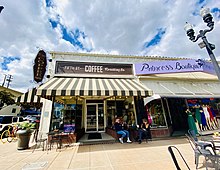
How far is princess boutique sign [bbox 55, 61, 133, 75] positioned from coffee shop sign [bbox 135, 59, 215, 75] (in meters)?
0.95

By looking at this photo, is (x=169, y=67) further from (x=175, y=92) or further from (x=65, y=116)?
(x=65, y=116)

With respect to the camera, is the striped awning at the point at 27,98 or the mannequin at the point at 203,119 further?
the mannequin at the point at 203,119

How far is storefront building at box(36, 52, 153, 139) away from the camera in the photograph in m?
8.30

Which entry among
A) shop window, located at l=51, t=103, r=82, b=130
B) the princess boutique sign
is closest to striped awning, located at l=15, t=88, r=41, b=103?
shop window, located at l=51, t=103, r=82, b=130

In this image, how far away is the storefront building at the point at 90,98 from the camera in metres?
8.30

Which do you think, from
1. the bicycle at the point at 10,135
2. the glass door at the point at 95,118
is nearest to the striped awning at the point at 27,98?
Answer: the bicycle at the point at 10,135

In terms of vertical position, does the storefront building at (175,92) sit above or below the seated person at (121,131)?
above

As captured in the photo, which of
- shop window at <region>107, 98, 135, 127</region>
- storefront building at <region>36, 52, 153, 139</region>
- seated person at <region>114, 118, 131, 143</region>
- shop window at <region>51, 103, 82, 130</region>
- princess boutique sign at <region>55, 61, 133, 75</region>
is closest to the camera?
seated person at <region>114, 118, 131, 143</region>

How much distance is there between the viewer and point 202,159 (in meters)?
4.43

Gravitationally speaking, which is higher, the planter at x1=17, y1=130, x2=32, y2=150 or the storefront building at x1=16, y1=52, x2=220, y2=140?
the storefront building at x1=16, y1=52, x2=220, y2=140

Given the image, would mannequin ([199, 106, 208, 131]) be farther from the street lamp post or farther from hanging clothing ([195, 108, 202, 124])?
the street lamp post

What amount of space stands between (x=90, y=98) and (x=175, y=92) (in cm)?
690

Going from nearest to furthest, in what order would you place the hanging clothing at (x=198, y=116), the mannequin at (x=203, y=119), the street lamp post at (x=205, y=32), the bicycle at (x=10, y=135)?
the street lamp post at (x=205, y=32), the mannequin at (x=203, y=119), the hanging clothing at (x=198, y=116), the bicycle at (x=10, y=135)

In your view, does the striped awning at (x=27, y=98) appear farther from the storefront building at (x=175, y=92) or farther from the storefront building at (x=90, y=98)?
the storefront building at (x=175, y=92)
